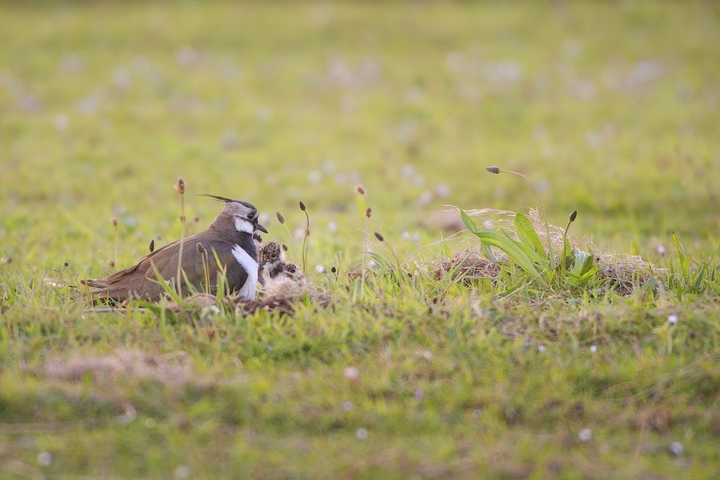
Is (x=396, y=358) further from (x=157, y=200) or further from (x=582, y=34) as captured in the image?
(x=582, y=34)

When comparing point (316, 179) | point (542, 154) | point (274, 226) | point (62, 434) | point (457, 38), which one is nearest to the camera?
point (62, 434)

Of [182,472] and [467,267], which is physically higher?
[467,267]

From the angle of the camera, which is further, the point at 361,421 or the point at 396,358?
the point at 396,358

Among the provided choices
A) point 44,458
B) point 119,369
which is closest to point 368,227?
point 119,369

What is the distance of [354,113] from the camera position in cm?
1157

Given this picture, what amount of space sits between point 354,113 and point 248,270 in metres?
7.11

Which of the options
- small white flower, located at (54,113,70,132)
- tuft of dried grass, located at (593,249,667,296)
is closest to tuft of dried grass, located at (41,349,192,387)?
tuft of dried grass, located at (593,249,667,296)

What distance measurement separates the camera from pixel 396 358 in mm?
3904

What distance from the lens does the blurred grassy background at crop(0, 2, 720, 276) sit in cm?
802

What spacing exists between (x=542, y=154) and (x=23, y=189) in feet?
19.3

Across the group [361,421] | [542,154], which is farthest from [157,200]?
[361,421]

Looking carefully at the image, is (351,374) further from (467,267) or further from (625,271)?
(625,271)

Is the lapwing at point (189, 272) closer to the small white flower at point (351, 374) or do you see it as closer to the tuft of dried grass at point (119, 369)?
the tuft of dried grass at point (119, 369)

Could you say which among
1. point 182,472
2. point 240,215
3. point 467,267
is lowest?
point 182,472
